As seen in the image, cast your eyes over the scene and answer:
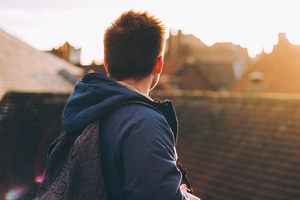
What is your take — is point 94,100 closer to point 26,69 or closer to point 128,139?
point 128,139

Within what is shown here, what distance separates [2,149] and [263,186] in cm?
803

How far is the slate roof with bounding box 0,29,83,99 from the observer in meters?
10.6

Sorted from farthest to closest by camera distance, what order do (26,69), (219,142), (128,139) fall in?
(26,69)
(219,142)
(128,139)

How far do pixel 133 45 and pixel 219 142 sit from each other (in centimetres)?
663

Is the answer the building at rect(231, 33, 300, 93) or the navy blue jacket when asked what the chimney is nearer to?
the building at rect(231, 33, 300, 93)

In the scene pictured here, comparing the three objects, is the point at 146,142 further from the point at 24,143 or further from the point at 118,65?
the point at 24,143

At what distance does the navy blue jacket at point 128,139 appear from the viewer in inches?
41.6

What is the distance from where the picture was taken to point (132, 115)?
113 centimetres

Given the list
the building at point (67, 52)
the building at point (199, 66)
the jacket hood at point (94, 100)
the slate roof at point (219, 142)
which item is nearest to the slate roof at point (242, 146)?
the slate roof at point (219, 142)

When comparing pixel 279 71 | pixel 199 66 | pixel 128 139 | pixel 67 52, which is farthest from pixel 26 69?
pixel 199 66

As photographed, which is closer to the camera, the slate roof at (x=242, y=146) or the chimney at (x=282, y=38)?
the slate roof at (x=242, y=146)

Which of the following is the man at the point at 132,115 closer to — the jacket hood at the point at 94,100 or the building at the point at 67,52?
the jacket hood at the point at 94,100

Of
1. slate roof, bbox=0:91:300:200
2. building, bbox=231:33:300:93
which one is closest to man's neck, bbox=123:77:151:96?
slate roof, bbox=0:91:300:200

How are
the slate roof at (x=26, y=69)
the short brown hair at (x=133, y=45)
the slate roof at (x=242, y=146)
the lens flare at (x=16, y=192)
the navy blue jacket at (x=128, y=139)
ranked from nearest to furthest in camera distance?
the navy blue jacket at (x=128, y=139)
the short brown hair at (x=133, y=45)
the slate roof at (x=242, y=146)
the lens flare at (x=16, y=192)
the slate roof at (x=26, y=69)
